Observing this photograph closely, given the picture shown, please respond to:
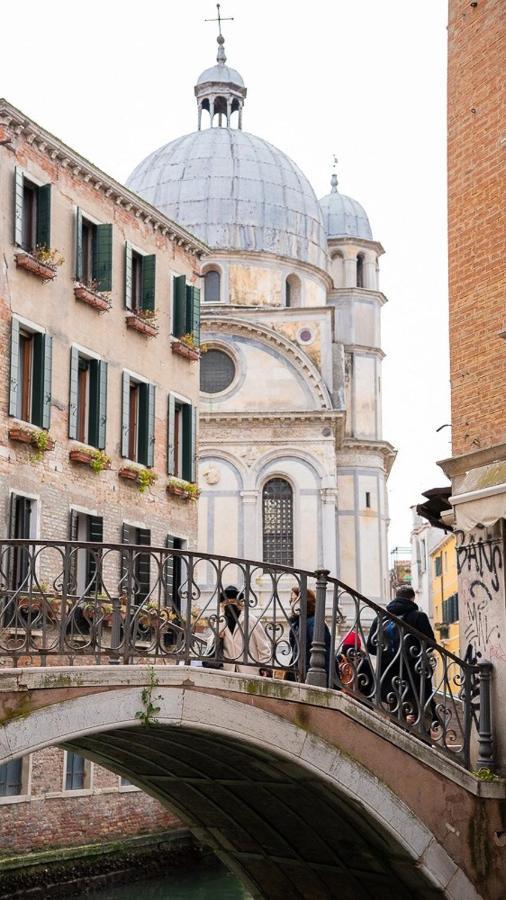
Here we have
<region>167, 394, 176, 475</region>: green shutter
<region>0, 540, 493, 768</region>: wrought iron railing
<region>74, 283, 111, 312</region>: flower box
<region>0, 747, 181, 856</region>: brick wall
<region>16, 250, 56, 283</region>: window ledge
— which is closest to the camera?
<region>0, 540, 493, 768</region>: wrought iron railing

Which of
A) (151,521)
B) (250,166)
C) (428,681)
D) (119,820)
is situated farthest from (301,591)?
(250,166)

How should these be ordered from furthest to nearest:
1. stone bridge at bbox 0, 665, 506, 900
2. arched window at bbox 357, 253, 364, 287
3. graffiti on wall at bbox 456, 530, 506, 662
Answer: arched window at bbox 357, 253, 364, 287 → graffiti on wall at bbox 456, 530, 506, 662 → stone bridge at bbox 0, 665, 506, 900

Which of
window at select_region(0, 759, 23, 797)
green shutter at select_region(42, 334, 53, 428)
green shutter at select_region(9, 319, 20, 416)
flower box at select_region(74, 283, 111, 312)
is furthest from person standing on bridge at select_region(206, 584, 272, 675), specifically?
window at select_region(0, 759, 23, 797)

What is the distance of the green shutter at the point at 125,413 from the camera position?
25.9 m

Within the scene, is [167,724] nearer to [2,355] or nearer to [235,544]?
[2,355]

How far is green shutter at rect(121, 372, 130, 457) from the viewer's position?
25906 millimetres

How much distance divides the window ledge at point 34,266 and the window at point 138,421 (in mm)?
2899

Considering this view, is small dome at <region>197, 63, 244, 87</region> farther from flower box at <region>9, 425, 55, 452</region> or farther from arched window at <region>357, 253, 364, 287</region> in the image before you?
flower box at <region>9, 425, 55, 452</region>

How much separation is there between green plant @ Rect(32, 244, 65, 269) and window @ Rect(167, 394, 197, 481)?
452 cm

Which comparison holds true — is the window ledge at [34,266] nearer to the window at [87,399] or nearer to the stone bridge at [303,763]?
the window at [87,399]

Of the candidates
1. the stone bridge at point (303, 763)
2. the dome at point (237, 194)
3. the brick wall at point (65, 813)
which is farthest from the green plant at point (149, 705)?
the dome at point (237, 194)

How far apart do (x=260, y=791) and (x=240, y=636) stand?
86.3 inches

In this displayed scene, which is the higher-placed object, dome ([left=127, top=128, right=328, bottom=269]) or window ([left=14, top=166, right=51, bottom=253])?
dome ([left=127, top=128, right=328, bottom=269])

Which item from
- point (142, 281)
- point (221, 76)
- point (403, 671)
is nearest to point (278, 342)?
point (221, 76)
